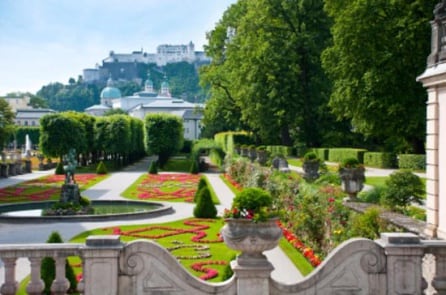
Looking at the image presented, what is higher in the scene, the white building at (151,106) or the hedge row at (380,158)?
the white building at (151,106)

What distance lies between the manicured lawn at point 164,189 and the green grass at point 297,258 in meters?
11.0

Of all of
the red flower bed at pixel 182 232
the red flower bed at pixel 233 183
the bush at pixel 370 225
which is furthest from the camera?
the red flower bed at pixel 233 183

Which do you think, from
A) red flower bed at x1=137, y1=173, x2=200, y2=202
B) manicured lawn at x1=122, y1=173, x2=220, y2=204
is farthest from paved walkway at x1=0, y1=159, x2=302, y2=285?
red flower bed at x1=137, y1=173, x2=200, y2=202

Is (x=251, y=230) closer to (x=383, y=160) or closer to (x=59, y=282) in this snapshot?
(x=59, y=282)

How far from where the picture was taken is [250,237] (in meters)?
7.31

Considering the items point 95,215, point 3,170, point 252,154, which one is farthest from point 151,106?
point 95,215

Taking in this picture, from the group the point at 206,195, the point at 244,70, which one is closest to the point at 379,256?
the point at 206,195

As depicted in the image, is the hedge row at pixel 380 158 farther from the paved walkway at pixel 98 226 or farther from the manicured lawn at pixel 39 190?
the manicured lawn at pixel 39 190

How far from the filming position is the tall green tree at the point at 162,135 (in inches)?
2112

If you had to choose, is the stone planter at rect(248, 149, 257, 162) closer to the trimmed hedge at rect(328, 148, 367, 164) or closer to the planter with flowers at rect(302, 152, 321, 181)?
the trimmed hedge at rect(328, 148, 367, 164)

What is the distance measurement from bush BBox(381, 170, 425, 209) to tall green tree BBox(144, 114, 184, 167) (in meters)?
40.7

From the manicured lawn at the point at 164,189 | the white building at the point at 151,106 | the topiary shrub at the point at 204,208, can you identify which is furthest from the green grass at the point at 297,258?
the white building at the point at 151,106

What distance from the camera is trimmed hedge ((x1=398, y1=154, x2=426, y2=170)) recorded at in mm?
31469

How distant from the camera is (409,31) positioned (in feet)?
98.2
